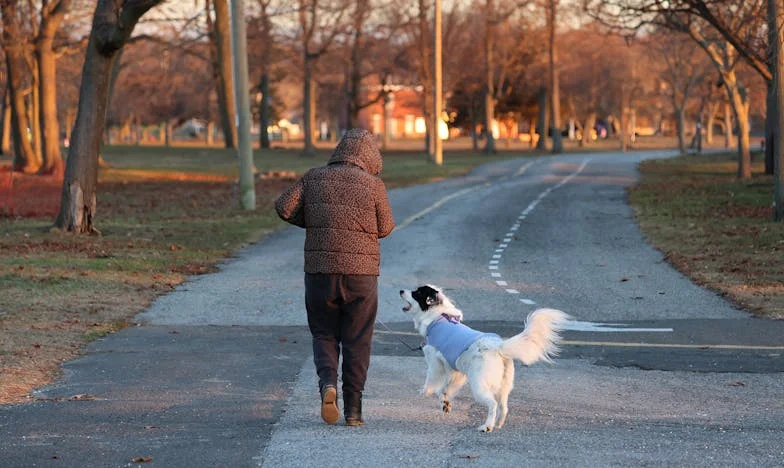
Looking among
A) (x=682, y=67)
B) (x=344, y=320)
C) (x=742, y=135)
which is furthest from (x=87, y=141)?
(x=682, y=67)

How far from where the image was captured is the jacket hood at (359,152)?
323 inches

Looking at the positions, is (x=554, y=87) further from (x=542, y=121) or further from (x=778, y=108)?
(x=778, y=108)

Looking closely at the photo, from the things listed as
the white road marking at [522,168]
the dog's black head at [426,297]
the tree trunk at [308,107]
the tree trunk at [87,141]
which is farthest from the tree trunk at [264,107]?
the dog's black head at [426,297]

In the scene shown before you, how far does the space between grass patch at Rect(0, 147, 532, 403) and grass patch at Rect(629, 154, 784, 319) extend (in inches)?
289

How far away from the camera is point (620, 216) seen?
2806cm

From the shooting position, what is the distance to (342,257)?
8039 millimetres

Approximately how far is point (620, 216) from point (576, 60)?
62.7 meters

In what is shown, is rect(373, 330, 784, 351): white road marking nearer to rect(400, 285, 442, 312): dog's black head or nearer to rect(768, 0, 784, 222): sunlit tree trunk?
rect(400, 285, 442, 312): dog's black head

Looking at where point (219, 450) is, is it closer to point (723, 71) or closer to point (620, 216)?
point (620, 216)

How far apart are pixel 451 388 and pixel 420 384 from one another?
131 cm

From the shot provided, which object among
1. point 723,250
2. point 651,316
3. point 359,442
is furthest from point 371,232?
point 723,250

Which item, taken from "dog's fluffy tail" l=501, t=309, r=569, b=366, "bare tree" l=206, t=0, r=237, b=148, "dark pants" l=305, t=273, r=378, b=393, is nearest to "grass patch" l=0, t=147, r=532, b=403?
"dark pants" l=305, t=273, r=378, b=393

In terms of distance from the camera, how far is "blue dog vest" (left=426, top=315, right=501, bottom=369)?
8.06m

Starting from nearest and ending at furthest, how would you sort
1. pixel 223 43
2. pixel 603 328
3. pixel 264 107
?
pixel 603 328 < pixel 223 43 < pixel 264 107
